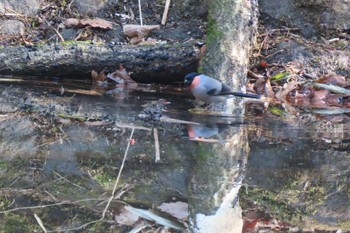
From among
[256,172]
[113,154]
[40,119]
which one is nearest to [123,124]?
[40,119]

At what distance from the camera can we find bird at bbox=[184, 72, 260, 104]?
467 centimetres

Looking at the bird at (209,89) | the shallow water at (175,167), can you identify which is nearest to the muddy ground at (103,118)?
the shallow water at (175,167)

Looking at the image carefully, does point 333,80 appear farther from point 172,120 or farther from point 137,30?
point 172,120

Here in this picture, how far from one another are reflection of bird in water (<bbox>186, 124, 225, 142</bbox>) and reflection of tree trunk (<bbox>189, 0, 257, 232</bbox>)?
0.29ft

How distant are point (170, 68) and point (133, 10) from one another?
178 centimetres

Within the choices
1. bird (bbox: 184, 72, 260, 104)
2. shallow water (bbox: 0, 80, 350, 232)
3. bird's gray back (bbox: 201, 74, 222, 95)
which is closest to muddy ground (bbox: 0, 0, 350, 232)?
shallow water (bbox: 0, 80, 350, 232)

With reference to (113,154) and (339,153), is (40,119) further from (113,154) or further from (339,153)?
(339,153)

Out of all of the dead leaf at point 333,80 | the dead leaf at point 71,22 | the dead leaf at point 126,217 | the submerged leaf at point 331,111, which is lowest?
the submerged leaf at point 331,111

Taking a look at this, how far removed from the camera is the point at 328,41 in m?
6.64

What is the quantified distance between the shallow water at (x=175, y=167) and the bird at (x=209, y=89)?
0.67 feet

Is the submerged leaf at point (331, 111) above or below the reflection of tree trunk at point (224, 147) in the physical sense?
below

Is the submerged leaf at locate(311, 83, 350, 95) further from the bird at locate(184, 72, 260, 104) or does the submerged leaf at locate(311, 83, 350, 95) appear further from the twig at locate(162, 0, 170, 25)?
the twig at locate(162, 0, 170, 25)

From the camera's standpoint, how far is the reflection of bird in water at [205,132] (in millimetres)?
3551

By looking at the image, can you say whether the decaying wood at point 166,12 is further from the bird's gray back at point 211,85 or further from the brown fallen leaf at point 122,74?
the bird's gray back at point 211,85
